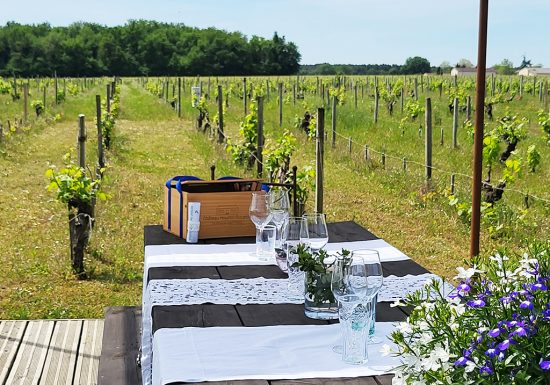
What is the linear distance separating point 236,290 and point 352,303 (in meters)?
0.67

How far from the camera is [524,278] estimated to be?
1393 millimetres

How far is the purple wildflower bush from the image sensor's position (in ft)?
4.00

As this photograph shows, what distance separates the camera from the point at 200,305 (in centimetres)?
227

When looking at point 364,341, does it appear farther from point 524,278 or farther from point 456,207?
point 456,207

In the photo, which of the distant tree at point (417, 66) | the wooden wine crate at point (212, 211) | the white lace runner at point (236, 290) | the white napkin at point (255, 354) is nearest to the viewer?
the white napkin at point (255, 354)

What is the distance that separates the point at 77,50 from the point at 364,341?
79586 millimetres

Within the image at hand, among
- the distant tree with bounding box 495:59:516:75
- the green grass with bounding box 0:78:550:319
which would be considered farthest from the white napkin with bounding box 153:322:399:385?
the distant tree with bounding box 495:59:516:75

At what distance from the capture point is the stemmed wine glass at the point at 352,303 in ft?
5.98

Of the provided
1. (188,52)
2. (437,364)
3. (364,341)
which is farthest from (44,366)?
(188,52)

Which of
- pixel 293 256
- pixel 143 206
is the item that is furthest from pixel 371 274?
pixel 143 206

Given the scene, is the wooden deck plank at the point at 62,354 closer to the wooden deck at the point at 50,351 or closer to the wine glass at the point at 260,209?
the wooden deck at the point at 50,351

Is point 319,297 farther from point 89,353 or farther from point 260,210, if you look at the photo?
point 89,353

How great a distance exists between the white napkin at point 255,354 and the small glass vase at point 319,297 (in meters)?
0.07

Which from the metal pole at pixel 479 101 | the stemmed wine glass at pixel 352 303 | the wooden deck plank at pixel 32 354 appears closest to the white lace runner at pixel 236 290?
the metal pole at pixel 479 101
